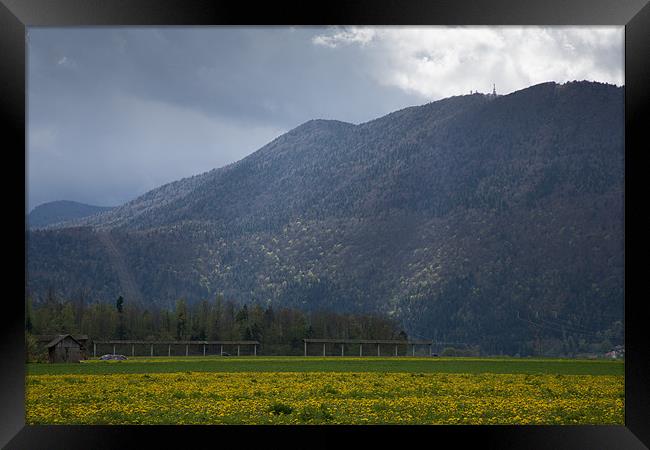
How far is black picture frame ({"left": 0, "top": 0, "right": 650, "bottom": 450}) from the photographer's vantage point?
618 centimetres

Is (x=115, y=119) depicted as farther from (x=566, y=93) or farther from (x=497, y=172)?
(x=566, y=93)

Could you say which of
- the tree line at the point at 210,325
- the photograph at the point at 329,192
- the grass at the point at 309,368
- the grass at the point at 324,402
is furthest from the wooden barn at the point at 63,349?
the grass at the point at 324,402

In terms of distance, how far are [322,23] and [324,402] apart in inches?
228

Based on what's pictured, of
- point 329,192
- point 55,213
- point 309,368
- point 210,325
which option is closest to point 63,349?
point 309,368

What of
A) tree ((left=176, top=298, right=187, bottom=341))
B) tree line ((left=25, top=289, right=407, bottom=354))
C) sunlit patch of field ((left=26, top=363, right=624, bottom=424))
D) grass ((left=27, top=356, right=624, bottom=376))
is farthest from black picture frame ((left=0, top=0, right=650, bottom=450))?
tree ((left=176, top=298, right=187, bottom=341))

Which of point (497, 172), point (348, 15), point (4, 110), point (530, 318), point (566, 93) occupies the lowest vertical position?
point (530, 318)

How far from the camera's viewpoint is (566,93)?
95.5 metres

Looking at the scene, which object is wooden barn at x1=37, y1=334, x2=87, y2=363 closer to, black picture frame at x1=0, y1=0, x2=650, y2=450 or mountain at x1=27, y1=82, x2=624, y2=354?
black picture frame at x1=0, y1=0, x2=650, y2=450

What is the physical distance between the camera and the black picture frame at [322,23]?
20.3ft

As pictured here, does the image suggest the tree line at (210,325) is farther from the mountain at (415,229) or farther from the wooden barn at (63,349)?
the mountain at (415,229)

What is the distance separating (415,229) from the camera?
258ft

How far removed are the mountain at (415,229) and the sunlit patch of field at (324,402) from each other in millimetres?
40805

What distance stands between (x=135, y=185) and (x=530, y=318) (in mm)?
44036

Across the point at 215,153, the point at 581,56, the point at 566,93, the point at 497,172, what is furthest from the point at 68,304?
the point at 566,93
